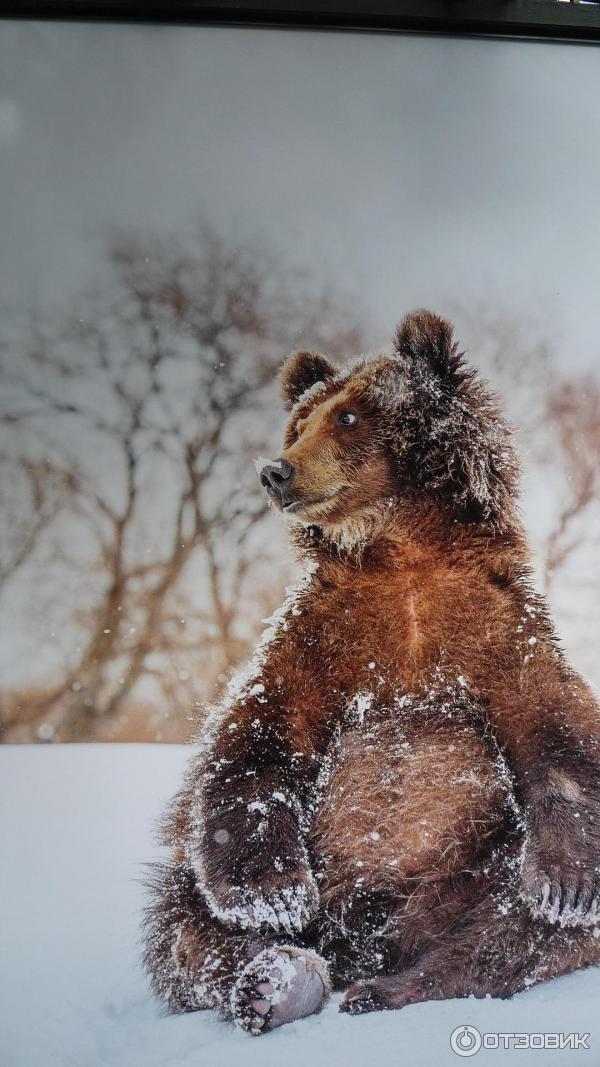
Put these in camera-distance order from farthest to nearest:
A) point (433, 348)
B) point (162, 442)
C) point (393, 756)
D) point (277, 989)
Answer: point (162, 442) < point (433, 348) < point (393, 756) < point (277, 989)

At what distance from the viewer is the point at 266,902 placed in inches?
54.7

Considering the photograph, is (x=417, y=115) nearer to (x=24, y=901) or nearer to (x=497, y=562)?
(x=497, y=562)

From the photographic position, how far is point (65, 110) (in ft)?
5.85

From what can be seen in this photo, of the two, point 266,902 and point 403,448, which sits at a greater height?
point 403,448

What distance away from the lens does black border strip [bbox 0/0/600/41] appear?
1780 mm

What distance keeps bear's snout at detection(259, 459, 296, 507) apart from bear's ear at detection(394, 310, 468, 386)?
13.7 inches

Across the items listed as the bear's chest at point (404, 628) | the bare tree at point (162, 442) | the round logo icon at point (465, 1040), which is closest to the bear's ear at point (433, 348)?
the bare tree at point (162, 442)

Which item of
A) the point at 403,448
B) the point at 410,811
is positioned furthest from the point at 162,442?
the point at 410,811

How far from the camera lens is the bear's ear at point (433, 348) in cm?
162

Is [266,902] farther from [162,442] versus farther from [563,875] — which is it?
[162,442]

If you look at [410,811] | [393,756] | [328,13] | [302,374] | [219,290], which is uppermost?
[328,13]

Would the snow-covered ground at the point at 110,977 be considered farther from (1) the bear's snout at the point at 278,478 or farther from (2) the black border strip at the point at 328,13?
(2) the black border strip at the point at 328,13

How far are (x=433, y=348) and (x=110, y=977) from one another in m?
1.45

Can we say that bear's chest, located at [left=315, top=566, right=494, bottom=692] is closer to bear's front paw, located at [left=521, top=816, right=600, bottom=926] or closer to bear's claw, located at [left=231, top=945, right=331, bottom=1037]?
bear's front paw, located at [left=521, top=816, right=600, bottom=926]
